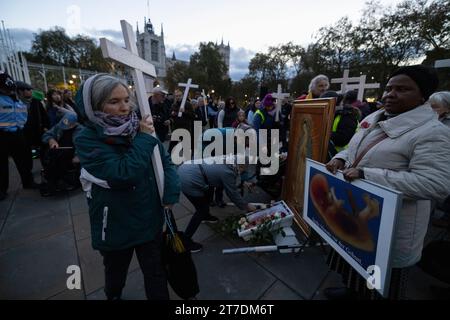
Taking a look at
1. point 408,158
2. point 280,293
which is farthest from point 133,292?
point 408,158

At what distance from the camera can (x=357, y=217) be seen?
1.67 meters

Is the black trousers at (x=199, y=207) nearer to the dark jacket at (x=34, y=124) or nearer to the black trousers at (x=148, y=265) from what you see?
the black trousers at (x=148, y=265)

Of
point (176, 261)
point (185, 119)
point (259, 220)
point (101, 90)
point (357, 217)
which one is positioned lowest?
point (259, 220)

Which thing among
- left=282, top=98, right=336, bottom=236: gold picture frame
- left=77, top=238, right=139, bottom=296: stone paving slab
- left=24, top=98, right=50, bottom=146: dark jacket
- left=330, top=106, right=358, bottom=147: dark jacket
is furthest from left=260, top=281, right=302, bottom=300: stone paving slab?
left=24, top=98, right=50, bottom=146: dark jacket

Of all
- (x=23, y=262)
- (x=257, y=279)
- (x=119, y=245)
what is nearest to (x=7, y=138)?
(x=23, y=262)

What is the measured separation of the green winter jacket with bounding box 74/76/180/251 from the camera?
1258 millimetres

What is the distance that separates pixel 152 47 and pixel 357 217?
268 ft

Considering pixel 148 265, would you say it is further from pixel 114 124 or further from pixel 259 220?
pixel 259 220

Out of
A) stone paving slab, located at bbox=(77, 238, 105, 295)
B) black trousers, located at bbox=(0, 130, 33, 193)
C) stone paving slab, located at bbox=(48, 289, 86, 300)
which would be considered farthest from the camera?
black trousers, located at bbox=(0, 130, 33, 193)

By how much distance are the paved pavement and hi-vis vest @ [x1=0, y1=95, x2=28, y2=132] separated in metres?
1.82

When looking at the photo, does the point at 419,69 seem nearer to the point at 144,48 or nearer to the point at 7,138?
the point at 7,138

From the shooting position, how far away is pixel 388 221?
1370 millimetres

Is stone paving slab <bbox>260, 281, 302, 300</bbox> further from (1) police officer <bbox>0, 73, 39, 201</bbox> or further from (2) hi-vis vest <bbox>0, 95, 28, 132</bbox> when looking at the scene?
(2) hi-vis vest <bbox>0, 95, 28, 132</bbox>

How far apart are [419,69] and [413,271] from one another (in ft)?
7.91
